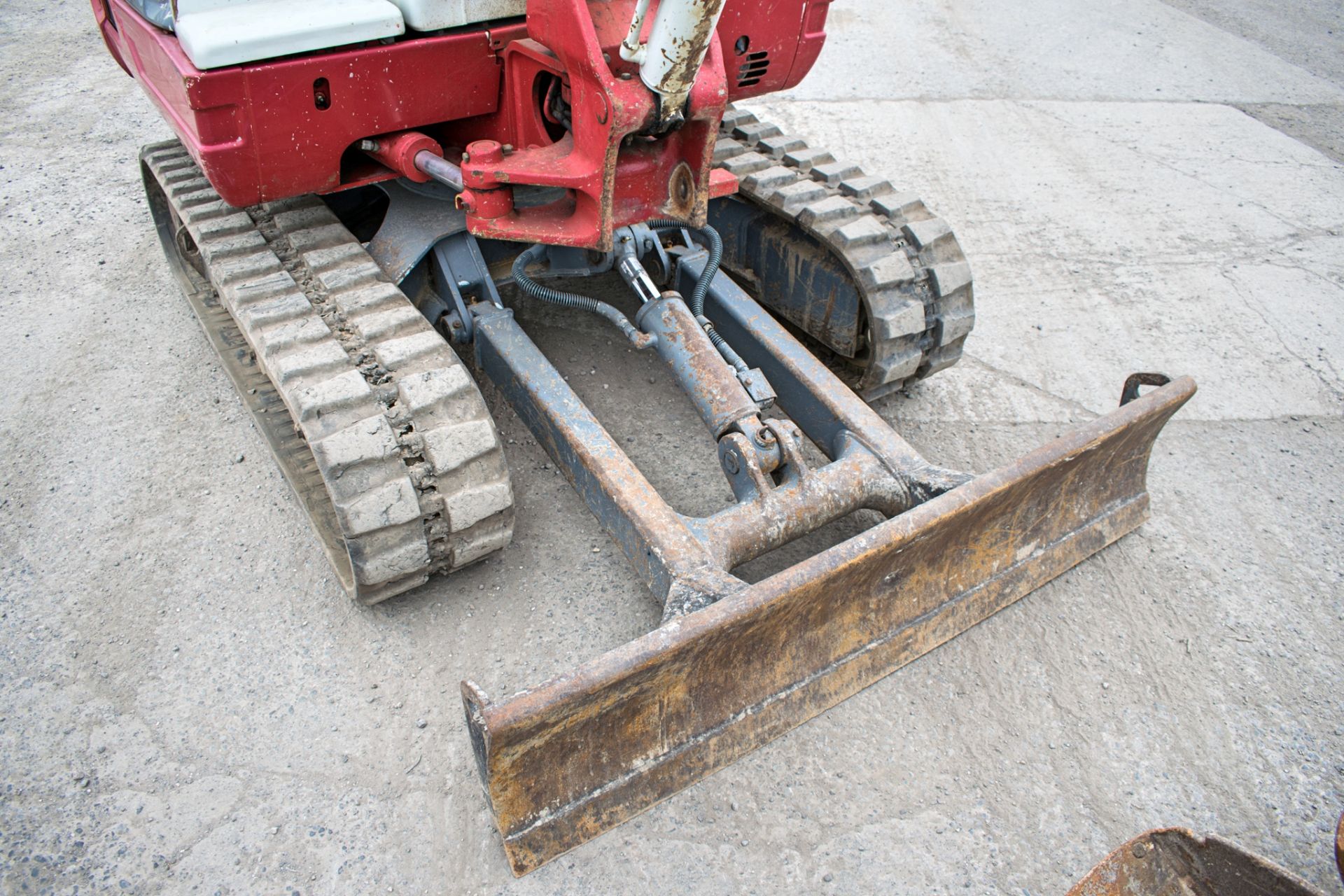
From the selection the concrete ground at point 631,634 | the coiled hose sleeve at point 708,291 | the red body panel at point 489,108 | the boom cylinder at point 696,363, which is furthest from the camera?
the coiled hose sleeve at point 708,291

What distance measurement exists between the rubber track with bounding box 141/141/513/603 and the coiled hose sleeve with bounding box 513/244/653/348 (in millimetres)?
504

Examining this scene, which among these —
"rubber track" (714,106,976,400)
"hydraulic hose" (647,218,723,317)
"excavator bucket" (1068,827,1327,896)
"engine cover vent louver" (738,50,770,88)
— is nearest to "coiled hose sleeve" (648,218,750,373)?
"hydraulic hose" (647,218,723,317)

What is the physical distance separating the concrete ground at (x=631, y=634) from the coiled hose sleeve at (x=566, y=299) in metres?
0.60

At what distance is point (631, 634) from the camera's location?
296 centimetres

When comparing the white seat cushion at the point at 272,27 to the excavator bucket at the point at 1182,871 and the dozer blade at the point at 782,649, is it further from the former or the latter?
the excavator bucket at the point at 1182,871

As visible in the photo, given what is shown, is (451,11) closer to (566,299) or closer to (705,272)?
(566,299)

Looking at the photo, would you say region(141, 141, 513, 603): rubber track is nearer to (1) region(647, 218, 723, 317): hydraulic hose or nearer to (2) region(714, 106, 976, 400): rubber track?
(1) region(647, 218, 723, 317): hydraulic hose

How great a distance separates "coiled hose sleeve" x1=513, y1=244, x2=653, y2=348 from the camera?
3.19 meters

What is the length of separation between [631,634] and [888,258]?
5.16 feet

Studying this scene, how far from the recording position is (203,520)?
3.30 m

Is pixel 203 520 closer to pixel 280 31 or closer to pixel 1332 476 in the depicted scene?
pixel 280 31

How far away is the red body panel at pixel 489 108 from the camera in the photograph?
8.41ft

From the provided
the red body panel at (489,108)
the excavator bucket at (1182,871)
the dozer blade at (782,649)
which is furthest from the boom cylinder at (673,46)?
the excavator bucket at (1182,871)

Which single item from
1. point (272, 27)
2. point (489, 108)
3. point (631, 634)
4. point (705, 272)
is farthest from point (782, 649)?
point (272, 27)
